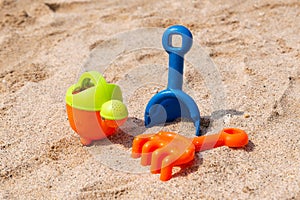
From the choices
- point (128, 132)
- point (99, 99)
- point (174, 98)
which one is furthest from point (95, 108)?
point (174, 98)

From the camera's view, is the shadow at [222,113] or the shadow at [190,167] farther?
the shadow at [222,113]

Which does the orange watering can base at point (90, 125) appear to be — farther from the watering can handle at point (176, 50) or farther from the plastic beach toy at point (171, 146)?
the watering can handle at point (176, 50)

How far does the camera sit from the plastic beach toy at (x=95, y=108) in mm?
1909

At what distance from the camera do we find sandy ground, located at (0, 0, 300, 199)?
5.90 ft

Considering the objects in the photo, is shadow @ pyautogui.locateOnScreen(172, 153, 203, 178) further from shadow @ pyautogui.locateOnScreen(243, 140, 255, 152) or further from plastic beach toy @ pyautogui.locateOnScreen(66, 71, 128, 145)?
plastic beach toy @ pyautogui.locateOnScreen(66, 71, 128, 145)

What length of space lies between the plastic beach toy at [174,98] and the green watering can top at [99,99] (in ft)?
0.67

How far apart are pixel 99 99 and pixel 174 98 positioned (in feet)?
1.15

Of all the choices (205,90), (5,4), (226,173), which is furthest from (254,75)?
(5,4)

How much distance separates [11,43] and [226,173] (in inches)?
71.5

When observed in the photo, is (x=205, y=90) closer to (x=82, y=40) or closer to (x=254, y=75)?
(x=254, y=75)

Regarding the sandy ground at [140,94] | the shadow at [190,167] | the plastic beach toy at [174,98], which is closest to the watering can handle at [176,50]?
the plastic beach toy at [174,98]

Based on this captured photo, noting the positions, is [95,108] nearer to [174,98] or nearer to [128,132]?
[128,132]

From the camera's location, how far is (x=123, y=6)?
3.45m

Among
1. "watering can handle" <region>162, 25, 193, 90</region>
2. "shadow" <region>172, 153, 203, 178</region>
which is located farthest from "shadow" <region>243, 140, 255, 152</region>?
"watering can handle" <region>162, 25, 193, 90</region>
